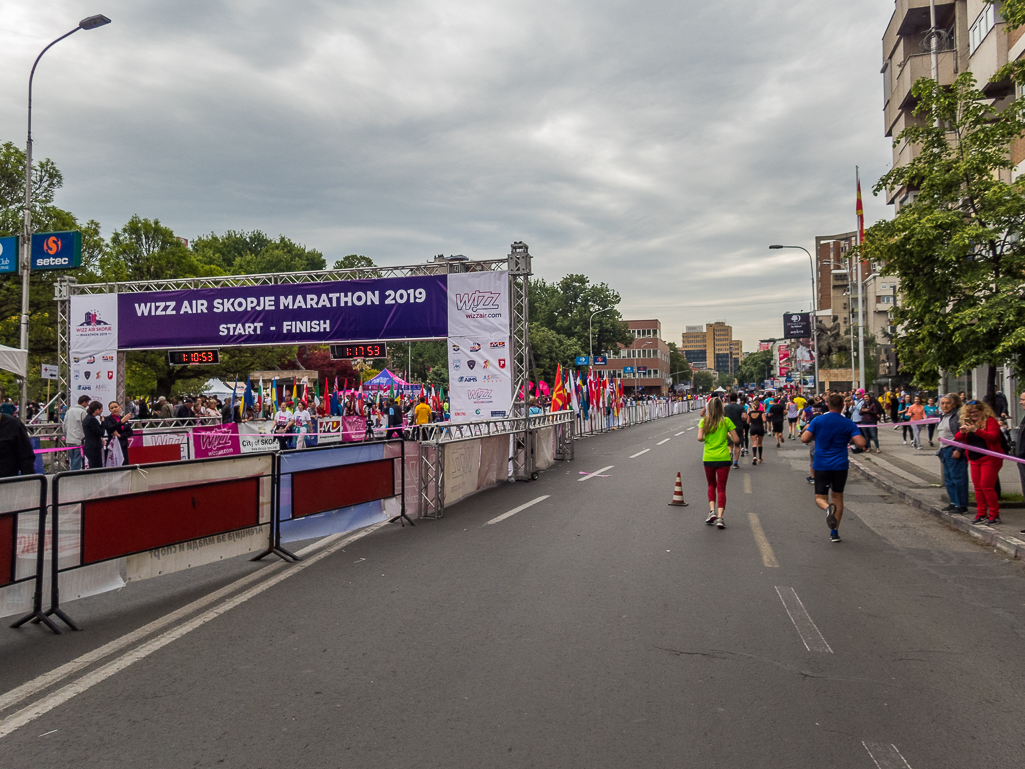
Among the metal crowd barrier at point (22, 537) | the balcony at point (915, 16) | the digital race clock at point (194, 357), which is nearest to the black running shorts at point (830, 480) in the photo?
the metal crowd barrier at point (22, 537)

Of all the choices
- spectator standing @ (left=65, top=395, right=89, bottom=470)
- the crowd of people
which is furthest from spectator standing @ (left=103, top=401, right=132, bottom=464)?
the crowd of people

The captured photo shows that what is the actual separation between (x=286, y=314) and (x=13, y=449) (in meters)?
11.2

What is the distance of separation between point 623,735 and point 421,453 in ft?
24.5

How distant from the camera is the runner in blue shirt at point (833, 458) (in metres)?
8.89

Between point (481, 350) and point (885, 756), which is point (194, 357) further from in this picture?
point (885, 756)

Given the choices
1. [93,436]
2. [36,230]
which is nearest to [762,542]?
[93,436]

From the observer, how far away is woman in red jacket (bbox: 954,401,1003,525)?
9.65 m

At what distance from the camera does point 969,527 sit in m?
9.70

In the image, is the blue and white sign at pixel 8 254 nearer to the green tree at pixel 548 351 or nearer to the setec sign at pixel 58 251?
the setec sign at pixel 58 251

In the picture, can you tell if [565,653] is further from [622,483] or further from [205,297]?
[205,297]

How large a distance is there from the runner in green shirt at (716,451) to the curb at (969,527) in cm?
309

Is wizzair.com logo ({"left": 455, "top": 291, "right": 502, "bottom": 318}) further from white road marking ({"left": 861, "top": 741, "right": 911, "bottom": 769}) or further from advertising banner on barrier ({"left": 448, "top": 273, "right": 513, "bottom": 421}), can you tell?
white road marking ({"left": 861, "top": 741, "right": 911, "bottom": 769})

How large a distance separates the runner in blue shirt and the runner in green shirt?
47.4 inches

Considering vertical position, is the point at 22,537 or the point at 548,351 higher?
the point at 548,351
